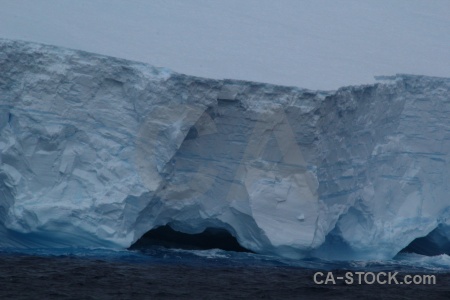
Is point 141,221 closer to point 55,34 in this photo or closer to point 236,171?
point 236,171

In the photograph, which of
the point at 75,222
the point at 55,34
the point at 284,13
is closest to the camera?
the point at 75,222

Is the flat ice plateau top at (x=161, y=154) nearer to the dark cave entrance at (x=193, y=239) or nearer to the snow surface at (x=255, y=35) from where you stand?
the snow surface at (x=255, y=35)

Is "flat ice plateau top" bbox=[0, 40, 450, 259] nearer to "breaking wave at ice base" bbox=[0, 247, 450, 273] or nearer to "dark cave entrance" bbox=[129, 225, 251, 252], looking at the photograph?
"breaking wave at ice base" bbox=[0, 247, 450, 273]

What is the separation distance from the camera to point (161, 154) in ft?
26.8

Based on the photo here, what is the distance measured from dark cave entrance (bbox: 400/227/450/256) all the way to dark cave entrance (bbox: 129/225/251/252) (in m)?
1.86

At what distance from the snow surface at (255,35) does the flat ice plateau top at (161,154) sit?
0.83 feet

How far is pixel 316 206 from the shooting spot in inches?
327

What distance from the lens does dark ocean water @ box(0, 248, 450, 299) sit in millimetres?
7051

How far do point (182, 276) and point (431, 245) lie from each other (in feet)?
10.6

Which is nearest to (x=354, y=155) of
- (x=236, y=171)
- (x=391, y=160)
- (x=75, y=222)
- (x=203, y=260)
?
(x=391, y=160)

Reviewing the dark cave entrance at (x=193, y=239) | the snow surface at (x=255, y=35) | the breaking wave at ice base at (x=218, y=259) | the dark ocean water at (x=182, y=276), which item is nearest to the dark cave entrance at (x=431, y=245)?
the breaking wave at ice base at (x=218, y=259)

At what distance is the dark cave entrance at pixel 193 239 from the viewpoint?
9039 mm

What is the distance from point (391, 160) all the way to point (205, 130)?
6.19 ft

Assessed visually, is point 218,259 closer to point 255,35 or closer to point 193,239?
point 193,239
